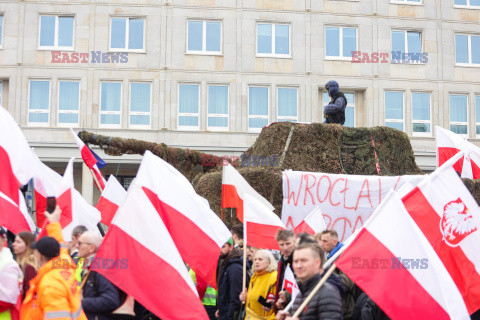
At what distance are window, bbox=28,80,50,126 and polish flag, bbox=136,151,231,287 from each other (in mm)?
23287

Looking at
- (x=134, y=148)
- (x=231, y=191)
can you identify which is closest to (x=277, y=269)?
(x=231, y=191)

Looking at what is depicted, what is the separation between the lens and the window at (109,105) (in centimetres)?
3020

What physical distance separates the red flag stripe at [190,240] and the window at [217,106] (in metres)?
22.8

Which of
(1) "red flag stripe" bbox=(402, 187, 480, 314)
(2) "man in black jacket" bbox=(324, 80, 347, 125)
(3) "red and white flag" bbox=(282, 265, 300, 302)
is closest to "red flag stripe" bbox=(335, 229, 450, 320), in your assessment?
(1) "red flag stripe" bbox=(402, 187, 480, 314)

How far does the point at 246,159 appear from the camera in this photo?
46.8 ft

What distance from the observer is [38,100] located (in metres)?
30.0

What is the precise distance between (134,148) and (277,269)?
20.1 ft

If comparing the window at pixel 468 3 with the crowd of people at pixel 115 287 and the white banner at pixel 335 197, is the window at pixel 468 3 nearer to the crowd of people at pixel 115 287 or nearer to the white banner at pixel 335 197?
the white banner at pixel 335 197

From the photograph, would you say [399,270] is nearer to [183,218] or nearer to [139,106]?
[183,218]

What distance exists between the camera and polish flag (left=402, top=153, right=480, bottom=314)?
6.30 meters

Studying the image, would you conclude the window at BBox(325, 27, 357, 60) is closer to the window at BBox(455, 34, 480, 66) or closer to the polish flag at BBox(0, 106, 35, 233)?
the window at BBox(455, 34, 480, 66)

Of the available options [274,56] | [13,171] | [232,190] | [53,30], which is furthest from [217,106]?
[13,171]

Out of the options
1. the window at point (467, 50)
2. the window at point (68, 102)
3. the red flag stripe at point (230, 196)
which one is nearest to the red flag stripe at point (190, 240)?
the red flag stripe at point (230, 196)

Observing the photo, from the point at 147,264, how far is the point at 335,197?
7.04 metres
